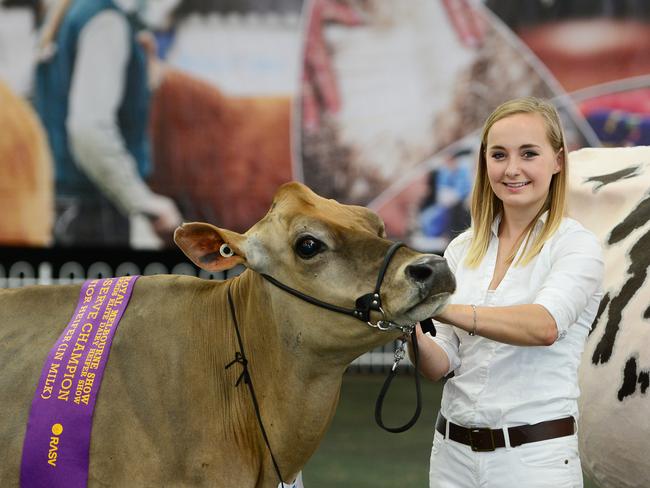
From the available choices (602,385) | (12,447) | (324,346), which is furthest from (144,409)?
(602,385)

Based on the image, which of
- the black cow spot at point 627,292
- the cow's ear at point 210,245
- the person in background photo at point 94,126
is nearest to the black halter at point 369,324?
the cow's ear at point 210,245

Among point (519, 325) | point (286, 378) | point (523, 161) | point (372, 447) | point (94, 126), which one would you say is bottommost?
point (372, 447)

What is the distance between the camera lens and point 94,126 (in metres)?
8.06

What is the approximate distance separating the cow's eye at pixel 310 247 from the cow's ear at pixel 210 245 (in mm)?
188

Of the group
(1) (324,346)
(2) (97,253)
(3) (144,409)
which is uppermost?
(1) (324,346)

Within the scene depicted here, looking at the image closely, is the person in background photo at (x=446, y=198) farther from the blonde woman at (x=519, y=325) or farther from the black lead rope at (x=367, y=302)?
the black lead rope at (x=367, y=302)

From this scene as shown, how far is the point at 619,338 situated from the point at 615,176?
0.83 m

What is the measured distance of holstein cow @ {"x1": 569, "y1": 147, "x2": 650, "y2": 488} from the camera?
9.34 feet

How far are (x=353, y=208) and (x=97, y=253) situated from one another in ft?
20.4

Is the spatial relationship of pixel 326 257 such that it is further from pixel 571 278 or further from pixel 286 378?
pixel 571 278

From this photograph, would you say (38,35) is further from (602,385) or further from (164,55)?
(602,385)

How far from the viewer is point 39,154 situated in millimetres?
8047

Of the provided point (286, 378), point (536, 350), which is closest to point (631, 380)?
point (536, 350)

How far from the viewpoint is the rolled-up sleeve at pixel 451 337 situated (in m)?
2.69
